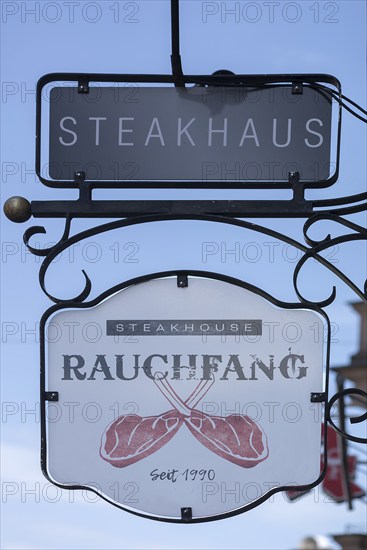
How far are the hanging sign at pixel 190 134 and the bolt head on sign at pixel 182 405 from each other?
1.61 feet

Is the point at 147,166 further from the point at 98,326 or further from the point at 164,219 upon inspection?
the point at 98,326

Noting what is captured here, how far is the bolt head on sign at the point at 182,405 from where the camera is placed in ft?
15.0

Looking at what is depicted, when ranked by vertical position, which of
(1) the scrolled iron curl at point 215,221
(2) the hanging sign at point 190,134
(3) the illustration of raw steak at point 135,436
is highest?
(2) the hanging sign at point 190,134

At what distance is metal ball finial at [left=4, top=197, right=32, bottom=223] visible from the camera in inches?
187

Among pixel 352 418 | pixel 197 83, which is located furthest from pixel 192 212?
pixel 352 418

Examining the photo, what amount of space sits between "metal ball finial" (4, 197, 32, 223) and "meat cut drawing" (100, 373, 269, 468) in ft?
2.31

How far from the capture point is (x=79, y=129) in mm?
4910

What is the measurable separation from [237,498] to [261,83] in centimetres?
142

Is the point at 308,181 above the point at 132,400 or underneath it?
above

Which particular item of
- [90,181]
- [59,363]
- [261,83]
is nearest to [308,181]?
[261,83]

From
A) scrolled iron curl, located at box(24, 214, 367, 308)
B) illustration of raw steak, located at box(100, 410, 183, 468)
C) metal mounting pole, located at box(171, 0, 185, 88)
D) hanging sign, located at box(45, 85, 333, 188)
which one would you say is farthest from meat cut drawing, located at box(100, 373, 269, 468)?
metal mounting pole, located at box(171, 0, 185, 88)

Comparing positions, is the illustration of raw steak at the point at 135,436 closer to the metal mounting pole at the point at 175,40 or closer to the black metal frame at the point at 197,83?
the black metal frame at the point at 197,83

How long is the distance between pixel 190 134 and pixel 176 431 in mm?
1033

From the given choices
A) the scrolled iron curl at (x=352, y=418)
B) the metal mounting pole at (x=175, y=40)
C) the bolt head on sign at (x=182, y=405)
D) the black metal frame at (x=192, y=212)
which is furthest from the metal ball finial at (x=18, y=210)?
the scrolled iron curl at (x=352, y=418)
